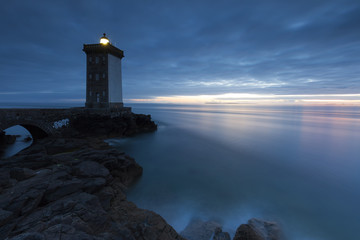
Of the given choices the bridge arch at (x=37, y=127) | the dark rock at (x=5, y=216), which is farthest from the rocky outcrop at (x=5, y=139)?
the dark rock at (x=5, y=216)

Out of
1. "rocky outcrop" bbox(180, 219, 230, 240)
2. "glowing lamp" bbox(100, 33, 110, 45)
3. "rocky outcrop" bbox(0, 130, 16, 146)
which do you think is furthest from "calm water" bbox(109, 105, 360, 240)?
"glowing lamp" bbox(100, 33, 110, 45)

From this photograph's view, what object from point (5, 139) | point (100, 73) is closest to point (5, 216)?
point (5, 139)

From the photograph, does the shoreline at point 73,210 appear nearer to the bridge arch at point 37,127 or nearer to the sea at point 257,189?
the sea at point 257,189

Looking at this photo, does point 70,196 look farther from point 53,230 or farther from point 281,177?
point 281,177

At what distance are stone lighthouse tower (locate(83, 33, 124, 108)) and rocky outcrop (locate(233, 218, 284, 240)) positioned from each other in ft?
69.5

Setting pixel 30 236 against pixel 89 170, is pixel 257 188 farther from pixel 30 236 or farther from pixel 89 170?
pixel 30 236

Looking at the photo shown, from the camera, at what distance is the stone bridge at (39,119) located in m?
12.1

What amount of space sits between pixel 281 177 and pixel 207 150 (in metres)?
6.65

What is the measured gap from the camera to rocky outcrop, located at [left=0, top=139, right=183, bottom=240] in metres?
3.37

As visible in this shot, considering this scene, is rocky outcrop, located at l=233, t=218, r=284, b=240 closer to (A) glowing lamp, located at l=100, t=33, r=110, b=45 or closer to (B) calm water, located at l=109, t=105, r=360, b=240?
(B) calm water, located at l=109, t=105, r=360, b=240

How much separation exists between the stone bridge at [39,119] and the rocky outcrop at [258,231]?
16.0m

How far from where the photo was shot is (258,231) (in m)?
5.28

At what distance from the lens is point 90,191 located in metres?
5.31

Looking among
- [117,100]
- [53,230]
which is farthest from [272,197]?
[117,100]
